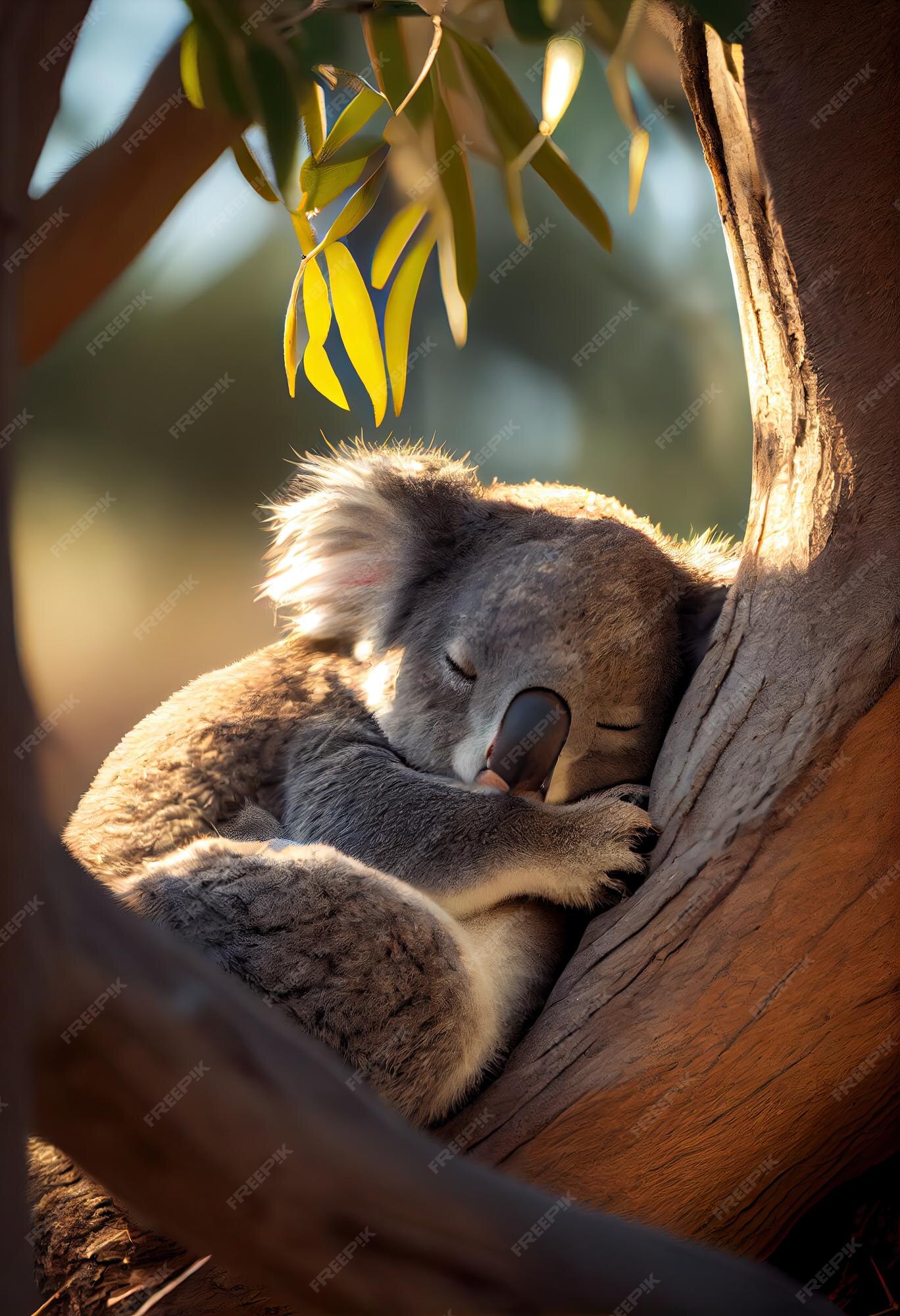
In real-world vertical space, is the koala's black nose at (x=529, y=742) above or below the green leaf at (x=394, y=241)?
below

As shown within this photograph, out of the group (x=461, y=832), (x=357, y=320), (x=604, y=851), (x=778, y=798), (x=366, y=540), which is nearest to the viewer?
(x=778, y=798)

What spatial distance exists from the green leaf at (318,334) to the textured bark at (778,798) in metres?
0.88

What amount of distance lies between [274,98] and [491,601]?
1.04 m

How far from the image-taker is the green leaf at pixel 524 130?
1.67m

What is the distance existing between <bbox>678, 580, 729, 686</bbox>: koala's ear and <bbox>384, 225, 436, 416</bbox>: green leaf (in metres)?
0.74

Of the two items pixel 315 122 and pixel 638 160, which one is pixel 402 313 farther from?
pixel 638 160

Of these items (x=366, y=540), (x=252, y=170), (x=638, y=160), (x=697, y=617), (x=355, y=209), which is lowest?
(x=697, y=617)

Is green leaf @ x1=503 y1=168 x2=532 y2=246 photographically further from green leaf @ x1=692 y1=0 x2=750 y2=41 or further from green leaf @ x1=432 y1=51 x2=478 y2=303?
green leaf @ x1=692 y1=0 x2=750 y2=41

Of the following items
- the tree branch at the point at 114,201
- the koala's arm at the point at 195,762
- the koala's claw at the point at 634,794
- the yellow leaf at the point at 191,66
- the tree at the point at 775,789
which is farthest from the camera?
the koala's arm at the point at 195,762

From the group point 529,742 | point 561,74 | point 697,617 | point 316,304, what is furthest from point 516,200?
point 529,742

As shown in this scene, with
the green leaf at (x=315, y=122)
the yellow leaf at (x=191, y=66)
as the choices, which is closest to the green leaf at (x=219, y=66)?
the yellow leaf at (x=191, y=66)

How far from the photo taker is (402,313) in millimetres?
2139

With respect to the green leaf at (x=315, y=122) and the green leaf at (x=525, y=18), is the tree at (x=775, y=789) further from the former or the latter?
the green leaf at (x=315, y=122)

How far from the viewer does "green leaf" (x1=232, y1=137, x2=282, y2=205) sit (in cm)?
179
